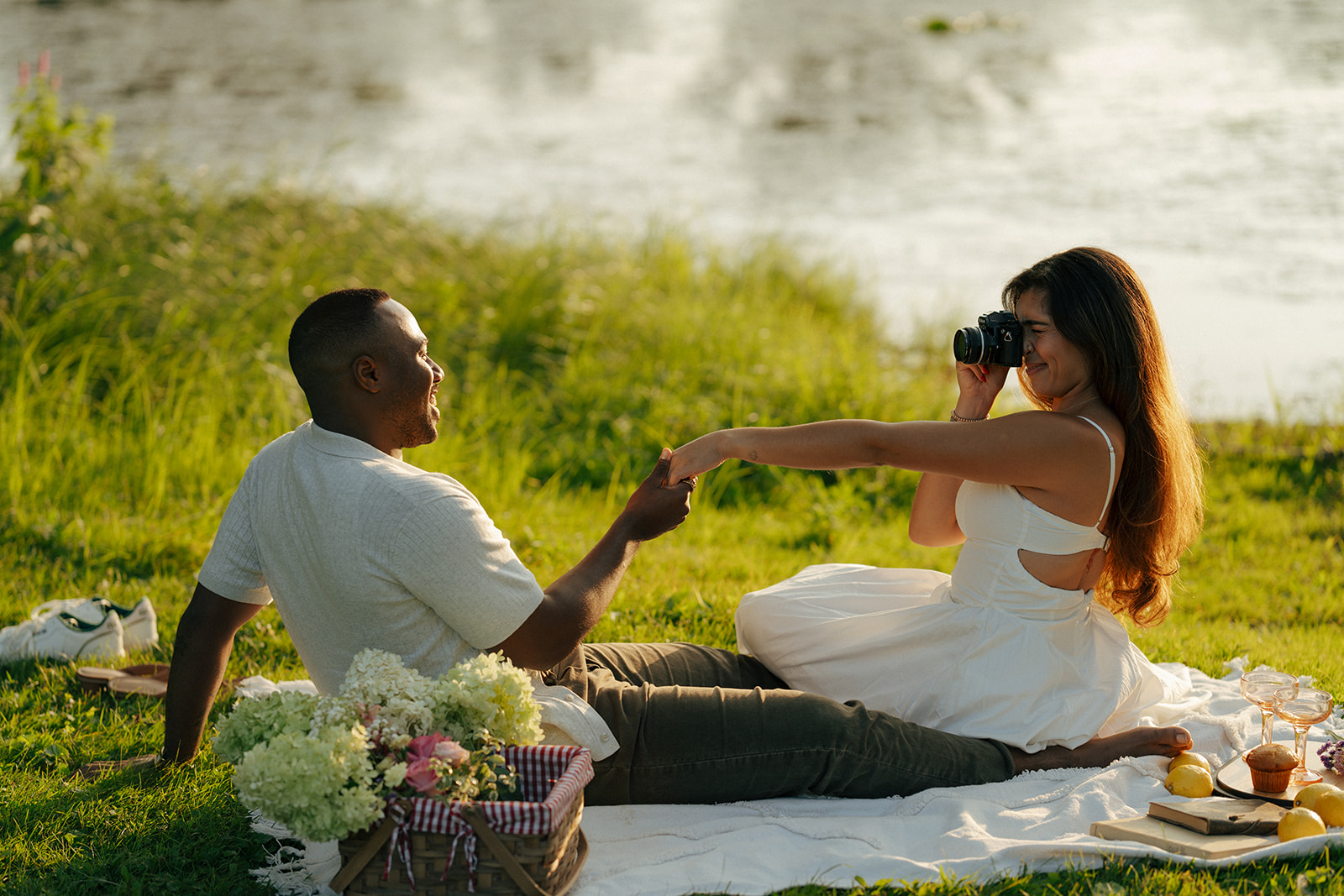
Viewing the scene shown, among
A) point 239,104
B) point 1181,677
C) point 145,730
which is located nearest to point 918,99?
point 239,104

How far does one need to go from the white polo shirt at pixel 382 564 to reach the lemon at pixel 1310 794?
1.78m

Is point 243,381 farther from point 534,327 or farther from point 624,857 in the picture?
point 624,857

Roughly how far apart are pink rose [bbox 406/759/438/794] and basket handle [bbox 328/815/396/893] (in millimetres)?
94

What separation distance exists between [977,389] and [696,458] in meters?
0.89

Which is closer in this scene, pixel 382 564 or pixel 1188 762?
pixel 382 564

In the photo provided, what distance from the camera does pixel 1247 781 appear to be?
3.18 meters

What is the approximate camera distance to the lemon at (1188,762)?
10.7 ft

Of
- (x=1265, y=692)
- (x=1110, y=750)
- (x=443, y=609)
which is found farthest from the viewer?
(x=1110, y=750)

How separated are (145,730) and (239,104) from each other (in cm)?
1495

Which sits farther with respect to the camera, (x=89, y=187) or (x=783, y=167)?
(x=783, y=167)

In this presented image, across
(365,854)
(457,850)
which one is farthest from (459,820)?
(365,854)

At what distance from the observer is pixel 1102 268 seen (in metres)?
3.17

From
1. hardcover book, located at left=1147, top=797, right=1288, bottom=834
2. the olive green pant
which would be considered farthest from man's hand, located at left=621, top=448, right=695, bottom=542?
hardcover book, located at left=1147, top=797, right=1288, bottom=834

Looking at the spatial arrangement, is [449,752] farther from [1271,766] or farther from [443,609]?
[1271,766]
